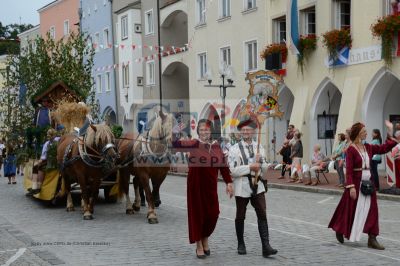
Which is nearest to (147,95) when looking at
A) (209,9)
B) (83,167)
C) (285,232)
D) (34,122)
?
(209,9)

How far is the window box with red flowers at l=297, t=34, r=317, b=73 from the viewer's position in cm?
2397

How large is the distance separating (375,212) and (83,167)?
19.2ft

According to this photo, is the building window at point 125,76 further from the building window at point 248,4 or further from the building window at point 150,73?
the building window at point 248,4

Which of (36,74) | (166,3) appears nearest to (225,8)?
(166,3)

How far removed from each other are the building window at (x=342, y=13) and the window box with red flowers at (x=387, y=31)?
2.84m

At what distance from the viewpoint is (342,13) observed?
23.3 m

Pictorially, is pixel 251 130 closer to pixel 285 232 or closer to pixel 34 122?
pixel 285 232

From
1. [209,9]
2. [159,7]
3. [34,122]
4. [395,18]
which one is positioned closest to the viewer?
[34,122]

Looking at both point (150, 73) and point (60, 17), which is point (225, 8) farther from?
point (60, 17)

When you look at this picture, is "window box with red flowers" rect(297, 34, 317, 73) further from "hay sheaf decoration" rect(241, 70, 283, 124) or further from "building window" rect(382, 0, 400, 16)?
"building window" rect(382, 0, 400, 16)

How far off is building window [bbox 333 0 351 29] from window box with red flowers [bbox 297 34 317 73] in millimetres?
1115

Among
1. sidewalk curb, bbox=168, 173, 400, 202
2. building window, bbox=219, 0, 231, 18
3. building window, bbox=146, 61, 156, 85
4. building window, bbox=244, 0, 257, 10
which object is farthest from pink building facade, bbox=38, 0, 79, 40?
sidewalk curb, bbox=168, 173, 400, 202

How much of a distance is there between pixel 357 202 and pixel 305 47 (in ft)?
53.6

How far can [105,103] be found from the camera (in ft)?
149
